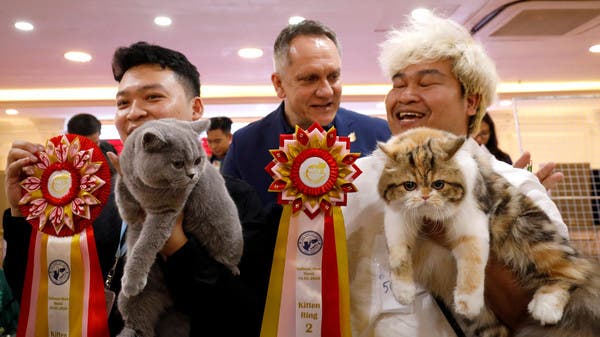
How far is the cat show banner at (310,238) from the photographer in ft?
3.41

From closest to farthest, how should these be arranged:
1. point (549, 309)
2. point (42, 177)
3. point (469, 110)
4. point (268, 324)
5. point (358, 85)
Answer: point (549, 309) → point (268, 324) → point (42, 177) → point (469, 110) → point (358, 85)

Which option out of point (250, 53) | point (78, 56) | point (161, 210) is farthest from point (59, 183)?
point (78, 56)

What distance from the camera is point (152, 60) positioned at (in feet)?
4.10

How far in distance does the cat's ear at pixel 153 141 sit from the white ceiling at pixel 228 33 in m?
3.11

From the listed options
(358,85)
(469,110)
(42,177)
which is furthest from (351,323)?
(358,85)

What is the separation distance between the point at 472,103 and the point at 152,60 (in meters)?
0.93

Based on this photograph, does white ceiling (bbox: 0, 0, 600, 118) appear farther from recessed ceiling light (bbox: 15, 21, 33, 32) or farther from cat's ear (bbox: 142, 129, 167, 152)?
cat's ear (bbox: 142, 129, 167, 152)

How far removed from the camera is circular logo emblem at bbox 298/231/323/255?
1.06m

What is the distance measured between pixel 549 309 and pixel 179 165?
819mm

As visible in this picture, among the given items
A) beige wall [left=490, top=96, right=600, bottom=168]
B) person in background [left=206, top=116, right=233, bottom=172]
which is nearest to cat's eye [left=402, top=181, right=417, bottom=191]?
person in background [left=206, top=116, right=233, bottom=172]

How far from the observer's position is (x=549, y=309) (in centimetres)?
90

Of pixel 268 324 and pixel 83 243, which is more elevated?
pixel 83 243

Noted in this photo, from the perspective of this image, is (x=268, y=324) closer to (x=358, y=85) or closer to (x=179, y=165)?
(x=179, y=165)

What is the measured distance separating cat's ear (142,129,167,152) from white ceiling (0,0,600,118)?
3113 millimetres
